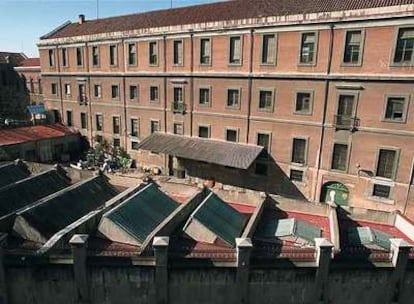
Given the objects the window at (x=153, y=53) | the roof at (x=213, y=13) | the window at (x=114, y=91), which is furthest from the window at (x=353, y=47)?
the window at (x=114, y=91)

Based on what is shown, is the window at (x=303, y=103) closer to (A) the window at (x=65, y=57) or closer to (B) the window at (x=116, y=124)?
(B) the window at (x=116, y=124)

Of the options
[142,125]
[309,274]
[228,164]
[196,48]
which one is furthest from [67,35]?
[309,274]

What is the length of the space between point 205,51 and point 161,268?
21.2m

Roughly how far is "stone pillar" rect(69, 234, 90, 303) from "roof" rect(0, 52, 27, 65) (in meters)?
59.9

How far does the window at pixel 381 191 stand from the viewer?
22.4 m

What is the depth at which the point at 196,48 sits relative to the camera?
28094 mm

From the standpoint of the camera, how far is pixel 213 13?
28797 millimetres

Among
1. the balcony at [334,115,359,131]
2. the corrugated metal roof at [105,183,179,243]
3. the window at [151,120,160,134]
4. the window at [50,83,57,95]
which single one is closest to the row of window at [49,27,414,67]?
the balcony at [334,115,359,131]

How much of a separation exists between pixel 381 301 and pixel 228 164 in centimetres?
1427

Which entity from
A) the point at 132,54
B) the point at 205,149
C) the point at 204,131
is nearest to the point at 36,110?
the point at 132,54

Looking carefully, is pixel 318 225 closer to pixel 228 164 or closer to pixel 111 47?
pixel 228 164

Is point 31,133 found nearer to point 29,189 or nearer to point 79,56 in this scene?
point 79,56

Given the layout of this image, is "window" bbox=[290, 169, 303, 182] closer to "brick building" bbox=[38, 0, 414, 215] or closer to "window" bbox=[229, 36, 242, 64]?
"brick building" bbox=[38, 0, 414, 215]

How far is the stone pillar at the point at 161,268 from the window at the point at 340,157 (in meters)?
16.8
